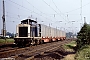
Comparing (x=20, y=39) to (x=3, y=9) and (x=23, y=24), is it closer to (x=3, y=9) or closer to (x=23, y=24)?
(x=23, y=24)

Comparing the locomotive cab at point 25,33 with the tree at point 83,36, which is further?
the tree at point 83,36

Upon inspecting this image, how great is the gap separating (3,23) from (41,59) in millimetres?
25736

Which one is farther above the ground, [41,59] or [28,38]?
[28,38]

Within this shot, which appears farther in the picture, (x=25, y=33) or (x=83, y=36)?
(x=83, y=36)

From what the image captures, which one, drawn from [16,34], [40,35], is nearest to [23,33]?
[16,34]

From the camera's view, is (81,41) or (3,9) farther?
(3,9)

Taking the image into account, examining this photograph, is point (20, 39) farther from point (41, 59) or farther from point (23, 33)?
point (41, 59)

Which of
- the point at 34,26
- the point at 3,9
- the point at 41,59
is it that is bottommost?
the point at 41,59

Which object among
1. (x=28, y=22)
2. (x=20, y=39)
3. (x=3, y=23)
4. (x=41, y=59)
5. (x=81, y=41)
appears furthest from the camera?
(x=3, y=23)

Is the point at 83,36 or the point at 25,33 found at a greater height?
the point at 25,33

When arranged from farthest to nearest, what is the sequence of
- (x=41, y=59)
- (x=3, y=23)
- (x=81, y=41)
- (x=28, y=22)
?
(x=3, y=23) < (x=81, y=41) < (x=28, y=22) < (x=41, y=59)

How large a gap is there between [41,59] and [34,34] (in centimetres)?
1484

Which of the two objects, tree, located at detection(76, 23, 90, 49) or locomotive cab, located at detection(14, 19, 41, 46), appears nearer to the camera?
locomotive cab, located at detection(14, 19, 41, 46)

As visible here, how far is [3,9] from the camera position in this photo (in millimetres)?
38219
